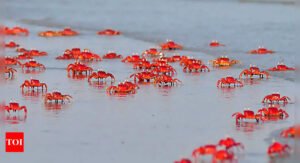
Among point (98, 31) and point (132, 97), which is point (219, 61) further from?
point (98, 31)

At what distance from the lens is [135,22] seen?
33438 millimetres

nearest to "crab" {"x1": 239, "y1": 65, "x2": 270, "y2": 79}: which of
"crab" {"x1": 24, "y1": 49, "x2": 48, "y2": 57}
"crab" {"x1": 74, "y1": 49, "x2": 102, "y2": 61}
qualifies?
"crab" {"x1": 74, "y1": 49, "x2": 102, "y2": 61}

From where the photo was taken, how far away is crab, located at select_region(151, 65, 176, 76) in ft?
67.5

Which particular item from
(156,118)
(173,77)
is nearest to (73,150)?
(156,118)

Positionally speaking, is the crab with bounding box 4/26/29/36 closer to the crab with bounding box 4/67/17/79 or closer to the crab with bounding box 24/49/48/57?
the crab with bounding box 24/49/48/57

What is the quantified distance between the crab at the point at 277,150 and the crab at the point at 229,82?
20.5 ft

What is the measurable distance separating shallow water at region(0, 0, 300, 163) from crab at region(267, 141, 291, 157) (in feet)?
0.44

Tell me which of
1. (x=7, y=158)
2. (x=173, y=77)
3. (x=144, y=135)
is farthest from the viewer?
(x=173, y=77)

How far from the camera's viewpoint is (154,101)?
17.3 metres

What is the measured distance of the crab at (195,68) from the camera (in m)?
21.2

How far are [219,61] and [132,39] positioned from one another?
6.85 m

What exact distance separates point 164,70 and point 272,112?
560 cm

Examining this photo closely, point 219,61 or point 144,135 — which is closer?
point 144,135

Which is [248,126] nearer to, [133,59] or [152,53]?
[133,59]
